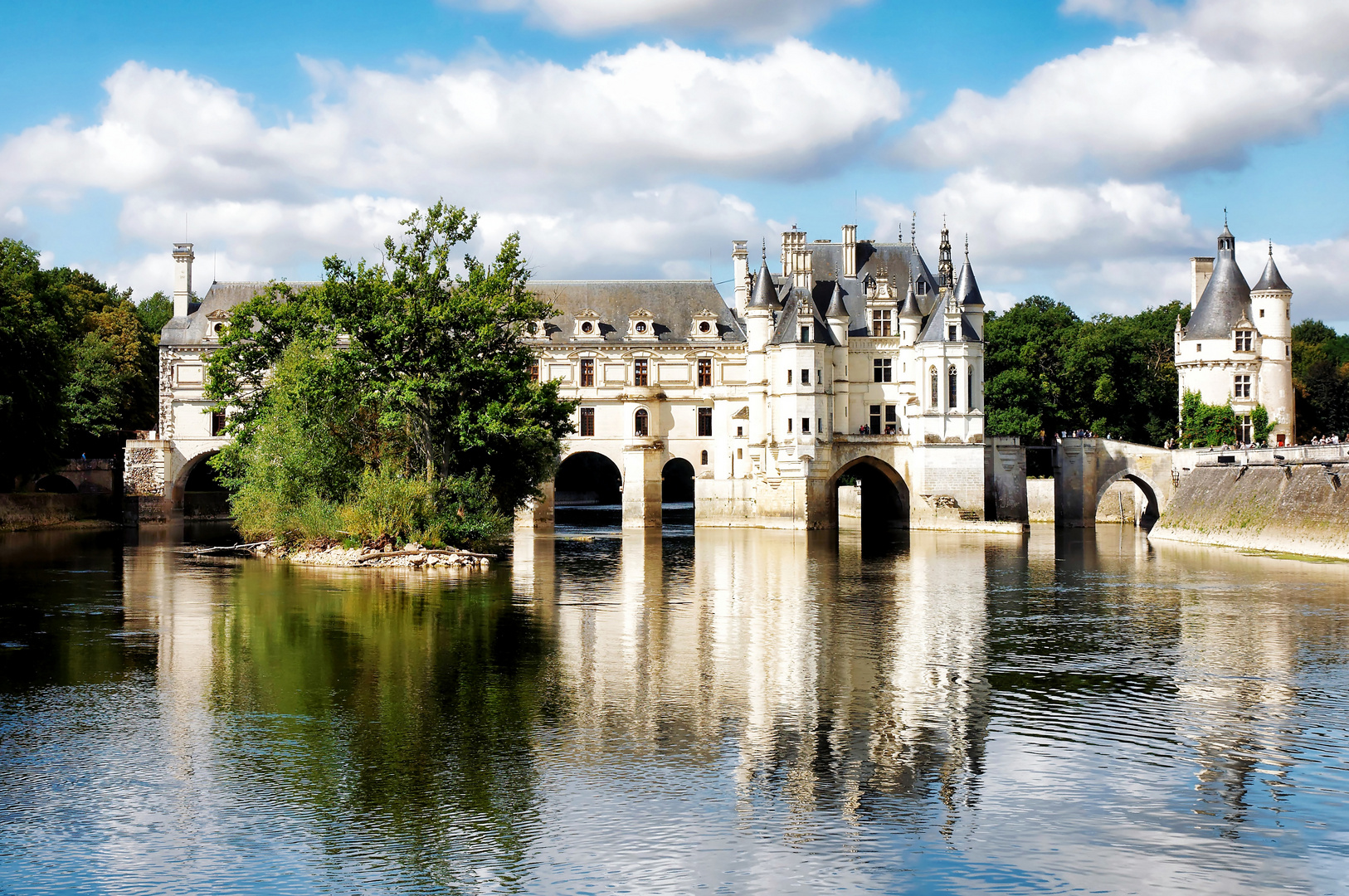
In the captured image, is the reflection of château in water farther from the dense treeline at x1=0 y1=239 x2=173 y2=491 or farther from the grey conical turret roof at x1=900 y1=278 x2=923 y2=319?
the dense treeline at x1=0 y1=239 x2=173 y2=491

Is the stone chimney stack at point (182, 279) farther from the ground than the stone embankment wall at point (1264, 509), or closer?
farther from the ground

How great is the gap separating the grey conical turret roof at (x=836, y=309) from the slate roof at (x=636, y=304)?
6046 millimetres

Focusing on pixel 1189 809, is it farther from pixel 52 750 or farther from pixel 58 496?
pixel 58 496

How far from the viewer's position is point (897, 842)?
12.6 meters

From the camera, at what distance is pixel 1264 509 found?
48.3 m

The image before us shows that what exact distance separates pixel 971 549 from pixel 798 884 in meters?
39.0

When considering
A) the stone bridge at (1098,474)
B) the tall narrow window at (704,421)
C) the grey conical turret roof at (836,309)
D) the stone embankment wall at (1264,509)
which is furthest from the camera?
the tall narrow window at (704,421)

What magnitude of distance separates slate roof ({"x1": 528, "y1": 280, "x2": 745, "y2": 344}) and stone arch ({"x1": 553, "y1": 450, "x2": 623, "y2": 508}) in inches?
721

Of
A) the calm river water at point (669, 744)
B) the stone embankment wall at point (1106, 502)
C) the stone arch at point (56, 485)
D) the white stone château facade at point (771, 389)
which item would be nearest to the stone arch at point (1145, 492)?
the stone embankment wall at point (1106, 502)

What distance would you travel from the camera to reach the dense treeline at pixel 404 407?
40.5 m

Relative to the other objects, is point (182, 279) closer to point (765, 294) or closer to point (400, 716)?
point (765, 294)

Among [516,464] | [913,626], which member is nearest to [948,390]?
[516,464]

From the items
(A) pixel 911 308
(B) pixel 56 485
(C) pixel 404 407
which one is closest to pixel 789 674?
(C) pixel 404 407

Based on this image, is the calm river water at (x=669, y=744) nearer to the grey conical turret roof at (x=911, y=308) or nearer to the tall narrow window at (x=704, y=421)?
the grey conical turret roof at (x=911, y=308)
